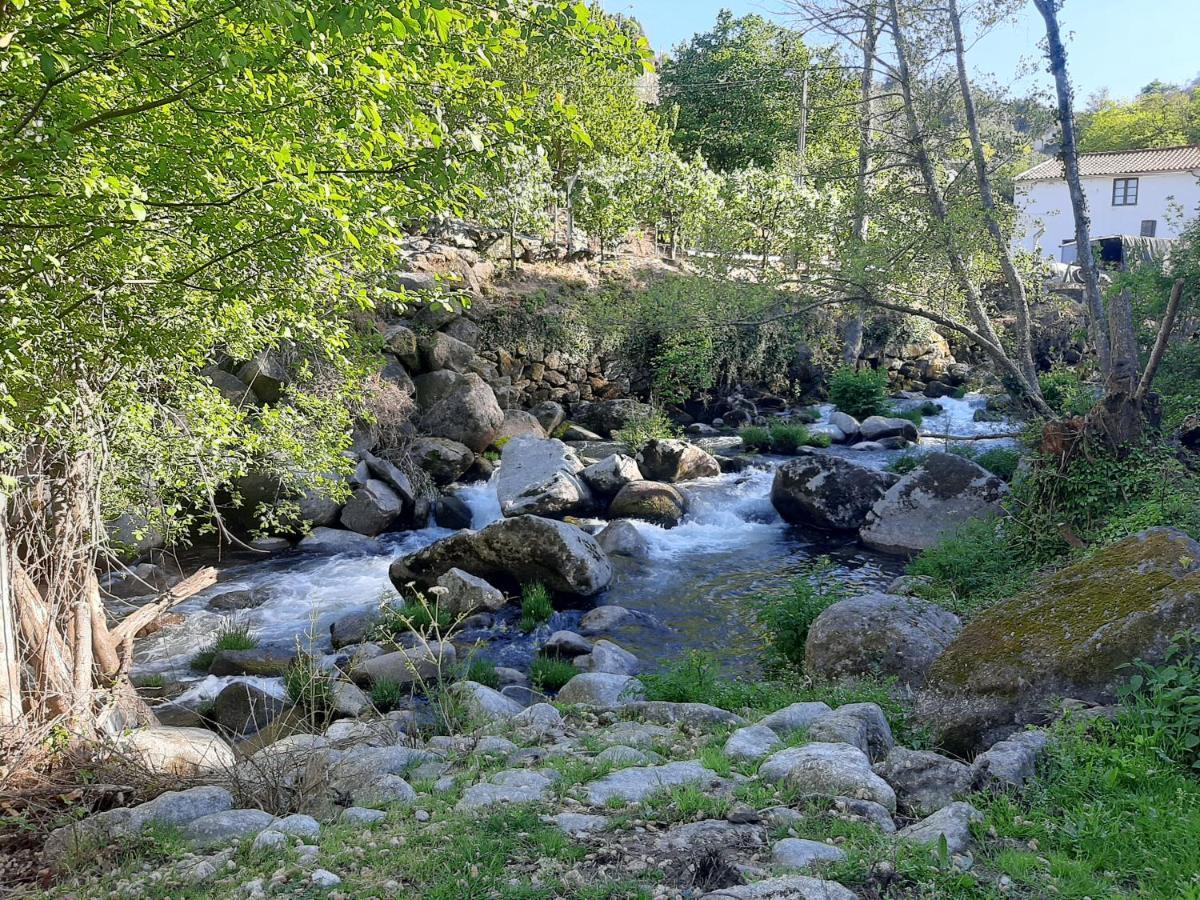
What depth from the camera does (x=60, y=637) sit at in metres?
6.07

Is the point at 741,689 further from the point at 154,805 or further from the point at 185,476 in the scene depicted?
the point at 185,476

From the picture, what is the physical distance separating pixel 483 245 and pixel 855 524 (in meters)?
14.6

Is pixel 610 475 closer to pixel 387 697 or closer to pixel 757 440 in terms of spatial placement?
pixel 757 440

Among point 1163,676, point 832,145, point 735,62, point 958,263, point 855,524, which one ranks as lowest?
point 855,524

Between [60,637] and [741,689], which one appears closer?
[60,637]

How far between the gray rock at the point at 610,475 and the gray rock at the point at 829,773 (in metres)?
10.7

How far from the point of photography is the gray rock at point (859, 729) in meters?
4.91

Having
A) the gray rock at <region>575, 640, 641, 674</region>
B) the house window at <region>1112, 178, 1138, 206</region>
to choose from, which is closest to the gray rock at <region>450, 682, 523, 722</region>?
the gray rock at <region>575, 640, 641, 674</region>

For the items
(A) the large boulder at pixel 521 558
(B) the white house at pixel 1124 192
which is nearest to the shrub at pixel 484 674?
(A) the large boulder at pixel 521 558

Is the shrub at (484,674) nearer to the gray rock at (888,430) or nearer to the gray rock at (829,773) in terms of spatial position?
the gray rock at (829,773)

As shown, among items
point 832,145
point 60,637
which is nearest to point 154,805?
point 60,637

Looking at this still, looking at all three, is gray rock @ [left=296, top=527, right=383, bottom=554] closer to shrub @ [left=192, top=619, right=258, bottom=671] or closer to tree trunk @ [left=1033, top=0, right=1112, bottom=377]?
shrub @ [left=192, top=619, right=258, bottom=671]

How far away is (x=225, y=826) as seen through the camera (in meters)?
4.24

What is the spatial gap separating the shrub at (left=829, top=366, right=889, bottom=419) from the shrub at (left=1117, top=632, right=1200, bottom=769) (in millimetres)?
17581
